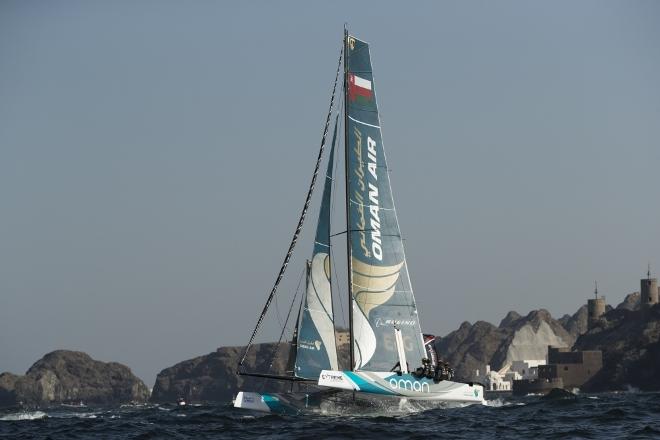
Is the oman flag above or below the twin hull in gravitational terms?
above

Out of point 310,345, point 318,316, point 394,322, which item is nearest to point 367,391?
point 310,345

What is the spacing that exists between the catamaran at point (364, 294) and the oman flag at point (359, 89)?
4 cm

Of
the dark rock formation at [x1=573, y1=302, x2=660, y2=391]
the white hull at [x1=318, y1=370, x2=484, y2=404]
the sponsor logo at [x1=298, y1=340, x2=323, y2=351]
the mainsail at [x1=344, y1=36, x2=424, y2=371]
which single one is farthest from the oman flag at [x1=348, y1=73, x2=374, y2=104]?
the dark rock formation at [x1=573, y1=302, x2=660, y2=391]

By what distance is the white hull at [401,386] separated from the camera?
1865 inches

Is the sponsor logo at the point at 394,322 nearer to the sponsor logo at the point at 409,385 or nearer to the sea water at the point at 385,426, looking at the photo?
the sponsor logo at the point at 409,385

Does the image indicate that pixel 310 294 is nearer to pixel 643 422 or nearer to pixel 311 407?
pixel 311 407

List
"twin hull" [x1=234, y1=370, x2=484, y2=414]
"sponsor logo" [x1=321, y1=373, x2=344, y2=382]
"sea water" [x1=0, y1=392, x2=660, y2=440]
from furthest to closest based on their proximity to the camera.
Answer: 1. "twin hull" [x1=234, y1=370, x2=484, y2=414]
2. "sponsor logo" [x1=321, y1=373, x2=344, y2=382]
3. "sea water" [x1=0, y1=392, x2=660, y2=440]

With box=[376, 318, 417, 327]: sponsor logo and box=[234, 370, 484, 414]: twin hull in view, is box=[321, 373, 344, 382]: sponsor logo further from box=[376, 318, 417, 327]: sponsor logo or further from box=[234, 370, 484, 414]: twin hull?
box=[376, 318, 417, 327]: sponsor logo

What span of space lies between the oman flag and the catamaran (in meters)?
0.04

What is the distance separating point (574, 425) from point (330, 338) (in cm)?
1079

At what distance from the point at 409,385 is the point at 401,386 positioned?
45 cm

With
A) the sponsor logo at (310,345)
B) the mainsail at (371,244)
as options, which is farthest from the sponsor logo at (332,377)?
the mainsail at (371,244)

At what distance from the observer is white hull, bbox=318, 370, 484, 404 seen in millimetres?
47375

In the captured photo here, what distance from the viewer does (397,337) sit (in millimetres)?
50969
